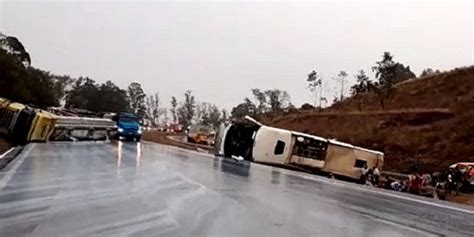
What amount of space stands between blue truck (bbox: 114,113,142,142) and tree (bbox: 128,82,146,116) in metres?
89.7

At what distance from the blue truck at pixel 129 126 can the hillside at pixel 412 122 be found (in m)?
18.4

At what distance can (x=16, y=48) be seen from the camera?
337 feet

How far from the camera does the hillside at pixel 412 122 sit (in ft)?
181

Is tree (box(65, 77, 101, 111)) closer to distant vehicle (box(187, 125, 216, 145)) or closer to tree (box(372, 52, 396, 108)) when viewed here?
distant vehicle (box(187, 125, 216, 145))

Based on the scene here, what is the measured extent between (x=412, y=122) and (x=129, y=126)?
26405mm

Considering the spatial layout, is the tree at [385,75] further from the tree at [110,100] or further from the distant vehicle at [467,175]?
the tree at [110,100]

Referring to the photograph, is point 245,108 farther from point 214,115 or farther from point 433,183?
point 433,183

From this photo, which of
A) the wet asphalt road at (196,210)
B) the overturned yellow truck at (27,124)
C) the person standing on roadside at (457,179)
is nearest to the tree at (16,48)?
the overturned yellow truck at (27,124)

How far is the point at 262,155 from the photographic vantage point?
138 ft

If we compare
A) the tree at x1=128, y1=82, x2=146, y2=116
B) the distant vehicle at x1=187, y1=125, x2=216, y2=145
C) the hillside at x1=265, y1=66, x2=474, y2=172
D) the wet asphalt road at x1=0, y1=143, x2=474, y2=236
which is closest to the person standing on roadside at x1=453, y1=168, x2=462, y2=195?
the hillside at x1=265, y1=66, x2=474, y2=172

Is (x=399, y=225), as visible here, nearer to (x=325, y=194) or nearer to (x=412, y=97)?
(x=325, y=194)

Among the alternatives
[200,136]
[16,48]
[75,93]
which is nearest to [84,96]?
[75,93]

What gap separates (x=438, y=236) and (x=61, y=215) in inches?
239

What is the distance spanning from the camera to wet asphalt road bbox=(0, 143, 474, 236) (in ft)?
35.0
